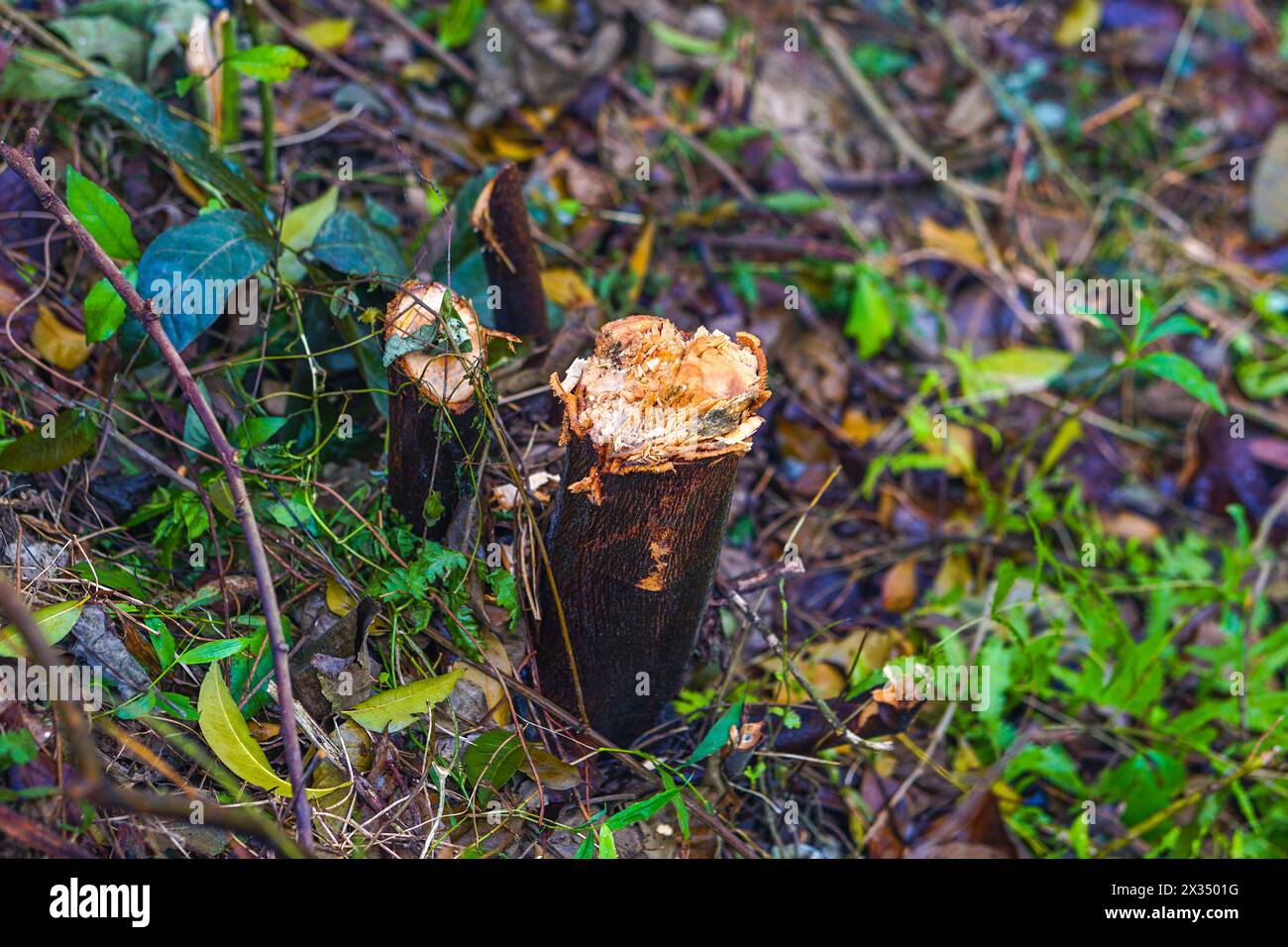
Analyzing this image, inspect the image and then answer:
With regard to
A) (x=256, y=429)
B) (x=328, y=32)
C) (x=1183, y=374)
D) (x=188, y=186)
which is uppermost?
(x=328, y=32)

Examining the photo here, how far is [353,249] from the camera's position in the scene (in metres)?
2.07

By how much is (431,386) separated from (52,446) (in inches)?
29.4

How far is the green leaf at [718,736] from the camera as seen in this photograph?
1900 mm

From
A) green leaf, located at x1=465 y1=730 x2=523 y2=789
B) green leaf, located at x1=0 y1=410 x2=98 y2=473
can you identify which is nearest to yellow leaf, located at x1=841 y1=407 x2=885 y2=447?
green leaf, located at x1=465 y1=730 x2=523 y2=789

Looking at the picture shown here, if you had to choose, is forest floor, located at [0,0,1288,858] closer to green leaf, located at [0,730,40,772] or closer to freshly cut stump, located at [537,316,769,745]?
green leaf, located at [0,730,40,772]

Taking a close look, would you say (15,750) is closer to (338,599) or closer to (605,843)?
(338,599)

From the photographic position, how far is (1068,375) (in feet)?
10.5

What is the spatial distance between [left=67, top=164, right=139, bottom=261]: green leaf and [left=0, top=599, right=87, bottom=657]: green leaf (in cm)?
72

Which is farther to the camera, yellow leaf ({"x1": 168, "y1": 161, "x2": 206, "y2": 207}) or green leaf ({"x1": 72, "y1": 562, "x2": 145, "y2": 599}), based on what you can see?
yellow leaf ({"x1": 168, "y1": 161, "x2": 206, "y2": 207})

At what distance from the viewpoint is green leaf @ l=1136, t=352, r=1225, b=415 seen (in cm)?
223

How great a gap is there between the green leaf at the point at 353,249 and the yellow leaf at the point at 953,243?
1.97m

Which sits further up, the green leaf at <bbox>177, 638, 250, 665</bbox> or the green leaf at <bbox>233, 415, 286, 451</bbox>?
the green leaf at <bbox>233, 415, 286, 451</bbox>

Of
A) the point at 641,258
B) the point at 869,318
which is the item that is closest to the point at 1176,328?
the point at 869,318

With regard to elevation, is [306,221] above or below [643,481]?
above
